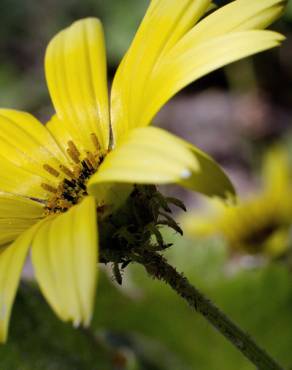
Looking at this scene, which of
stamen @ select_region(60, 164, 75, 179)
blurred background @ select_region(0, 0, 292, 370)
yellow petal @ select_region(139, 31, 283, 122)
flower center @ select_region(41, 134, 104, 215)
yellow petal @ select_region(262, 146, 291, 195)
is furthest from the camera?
yellow petal @ select_region(262, 146, 291, 195)

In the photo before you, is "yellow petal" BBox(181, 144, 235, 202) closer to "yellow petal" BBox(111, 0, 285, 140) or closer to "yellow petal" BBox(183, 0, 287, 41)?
"yellow petal" BBox(111, 0, 285, 140)

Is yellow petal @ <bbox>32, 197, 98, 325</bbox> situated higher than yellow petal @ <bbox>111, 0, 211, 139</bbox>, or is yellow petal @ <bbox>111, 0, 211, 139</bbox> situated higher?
yellow petal @ <bbox>111, 0, 211, 139</bbox>

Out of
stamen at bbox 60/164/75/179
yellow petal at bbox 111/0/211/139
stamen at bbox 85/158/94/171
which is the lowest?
stamen at bbox 60/164/75/179

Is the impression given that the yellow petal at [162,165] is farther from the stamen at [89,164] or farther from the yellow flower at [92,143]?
the stamen at [89,164]

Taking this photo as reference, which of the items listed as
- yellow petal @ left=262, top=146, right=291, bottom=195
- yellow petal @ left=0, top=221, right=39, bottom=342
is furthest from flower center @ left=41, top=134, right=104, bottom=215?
yellow petal @ left=262, top=146, right=291, bottom=195

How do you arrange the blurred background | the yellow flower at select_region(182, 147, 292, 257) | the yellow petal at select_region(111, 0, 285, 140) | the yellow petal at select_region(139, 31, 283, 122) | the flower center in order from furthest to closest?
the yellow flower at select_region(182, 147, 292, 257), the blurred background, the flower center, the yellow petal at select_region(111, 0, 285, 140), the yellow petal at select_region(139, 31, 283, 122)

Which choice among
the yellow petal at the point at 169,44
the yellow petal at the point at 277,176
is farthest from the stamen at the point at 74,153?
the yellow petal at the point at 277,176

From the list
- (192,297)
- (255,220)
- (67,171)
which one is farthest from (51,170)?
(255,220)

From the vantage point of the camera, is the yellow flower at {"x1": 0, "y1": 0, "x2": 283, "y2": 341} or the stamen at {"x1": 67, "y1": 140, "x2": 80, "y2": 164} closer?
the yellow flower at {"x1": 0, "y1": 0, "x2": 283, "y2": 341}
